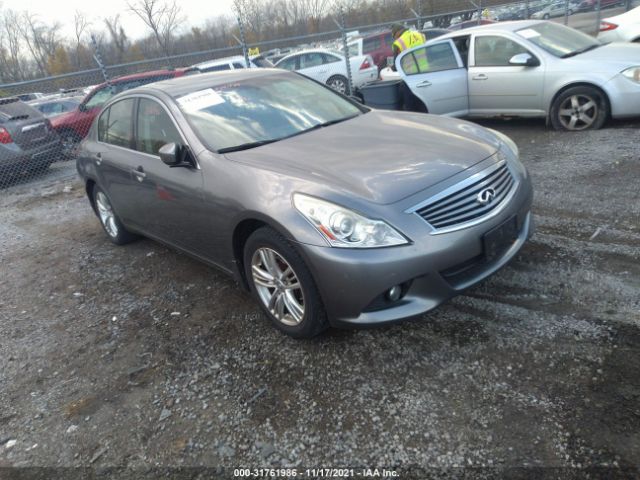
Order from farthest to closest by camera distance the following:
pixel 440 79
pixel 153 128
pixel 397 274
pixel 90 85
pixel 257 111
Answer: pixel 90 85, pixel 440 79, pixel 153 128, pixel 257 111, pixel 397 274

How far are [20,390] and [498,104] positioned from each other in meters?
6.94

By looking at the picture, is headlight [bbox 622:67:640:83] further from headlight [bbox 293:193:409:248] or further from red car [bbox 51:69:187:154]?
red car [bbox 51:69:187:154]

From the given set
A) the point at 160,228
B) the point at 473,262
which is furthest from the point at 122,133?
the point at 473,262

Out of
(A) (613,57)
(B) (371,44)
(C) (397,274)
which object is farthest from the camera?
(B) (371,44)

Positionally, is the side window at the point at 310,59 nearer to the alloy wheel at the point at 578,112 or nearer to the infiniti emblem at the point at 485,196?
the alloy wheel at the point at 578,112

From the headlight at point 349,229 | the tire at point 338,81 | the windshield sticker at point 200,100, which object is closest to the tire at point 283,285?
the headlight at point 349,229

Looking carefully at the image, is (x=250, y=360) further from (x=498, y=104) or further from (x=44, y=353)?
(x=498, y=104)

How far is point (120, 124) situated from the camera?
4.53 m

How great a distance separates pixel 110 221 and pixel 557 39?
6.57m

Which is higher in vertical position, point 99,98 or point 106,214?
point 99,98

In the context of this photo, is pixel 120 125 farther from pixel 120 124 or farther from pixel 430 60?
pixel 430 60

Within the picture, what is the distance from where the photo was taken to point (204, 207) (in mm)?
3357

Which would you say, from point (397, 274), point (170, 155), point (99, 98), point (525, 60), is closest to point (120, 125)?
point (170, 155)

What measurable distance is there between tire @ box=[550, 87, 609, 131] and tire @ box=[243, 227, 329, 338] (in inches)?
213
